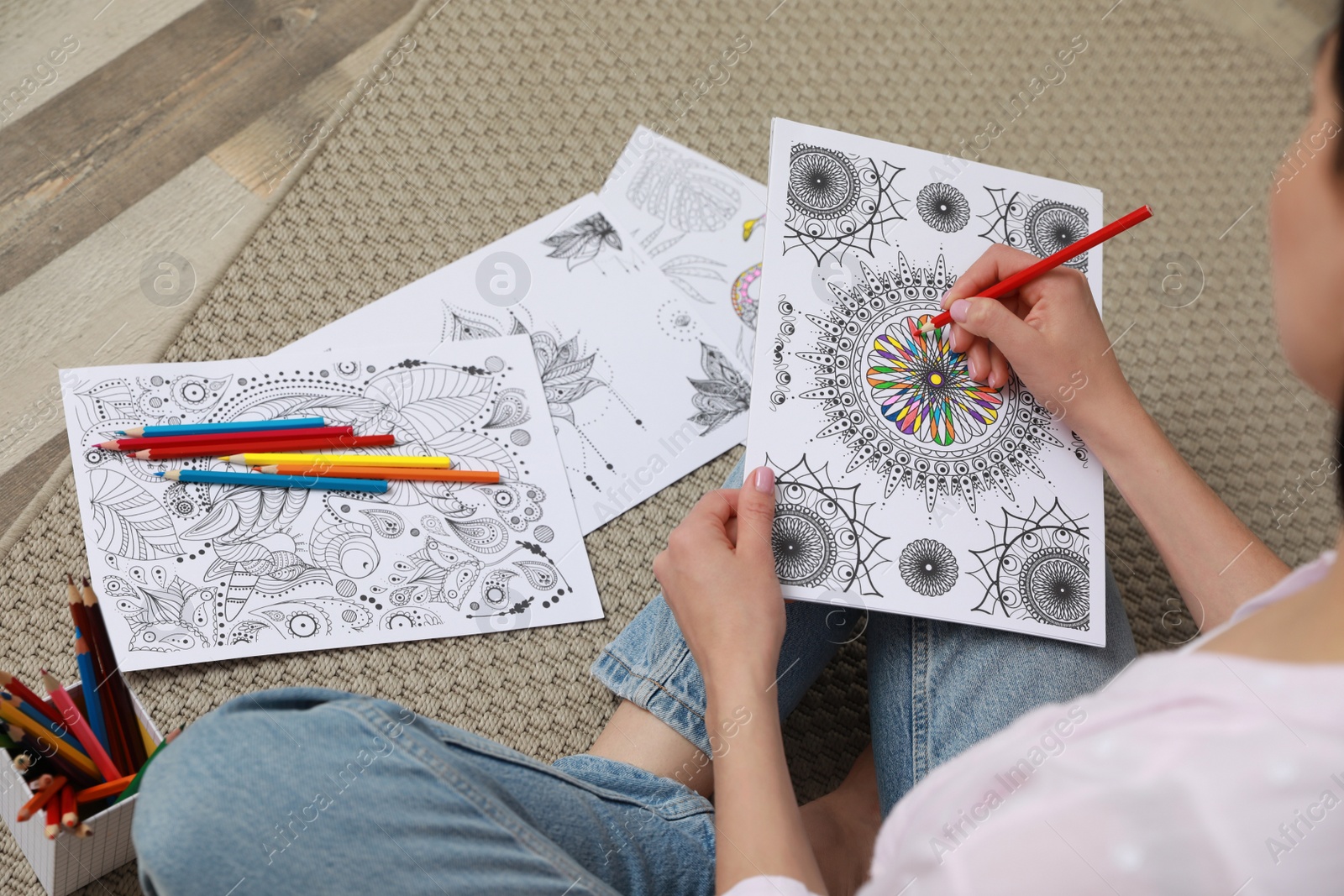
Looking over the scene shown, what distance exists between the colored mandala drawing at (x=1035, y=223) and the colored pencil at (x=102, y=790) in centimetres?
73

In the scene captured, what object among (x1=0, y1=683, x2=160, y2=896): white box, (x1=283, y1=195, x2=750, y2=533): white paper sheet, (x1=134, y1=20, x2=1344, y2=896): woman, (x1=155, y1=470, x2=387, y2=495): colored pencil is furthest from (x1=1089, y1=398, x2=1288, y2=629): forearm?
(x1=0, y1=683, x2=160, y2=896): white box

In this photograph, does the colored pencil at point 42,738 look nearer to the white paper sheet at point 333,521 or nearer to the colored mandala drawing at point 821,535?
the white paper sheet at point 333,521

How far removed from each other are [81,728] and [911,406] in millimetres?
619

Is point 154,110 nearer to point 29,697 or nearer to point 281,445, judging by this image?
point 281,445

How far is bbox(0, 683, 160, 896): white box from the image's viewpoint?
0.60m

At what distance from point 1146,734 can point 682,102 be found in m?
0.76

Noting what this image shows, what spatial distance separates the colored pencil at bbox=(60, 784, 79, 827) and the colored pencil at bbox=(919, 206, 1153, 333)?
0.67 metres

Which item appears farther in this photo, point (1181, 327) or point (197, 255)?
point (1181, 327)

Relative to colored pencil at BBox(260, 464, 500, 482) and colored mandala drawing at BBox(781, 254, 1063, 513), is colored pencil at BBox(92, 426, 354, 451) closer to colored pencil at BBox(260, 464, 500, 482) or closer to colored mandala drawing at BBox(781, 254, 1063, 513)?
colored pencil at BBox(260, 464, 500, 482)

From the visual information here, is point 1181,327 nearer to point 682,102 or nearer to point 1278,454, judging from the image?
point 1278,454

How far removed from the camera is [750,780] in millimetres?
521

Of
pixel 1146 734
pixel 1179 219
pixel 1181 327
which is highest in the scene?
pixel 1179 219

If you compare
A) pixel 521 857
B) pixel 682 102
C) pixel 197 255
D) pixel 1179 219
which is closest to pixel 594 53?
pixel 682 102

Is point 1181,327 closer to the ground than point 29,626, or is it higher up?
higher up
